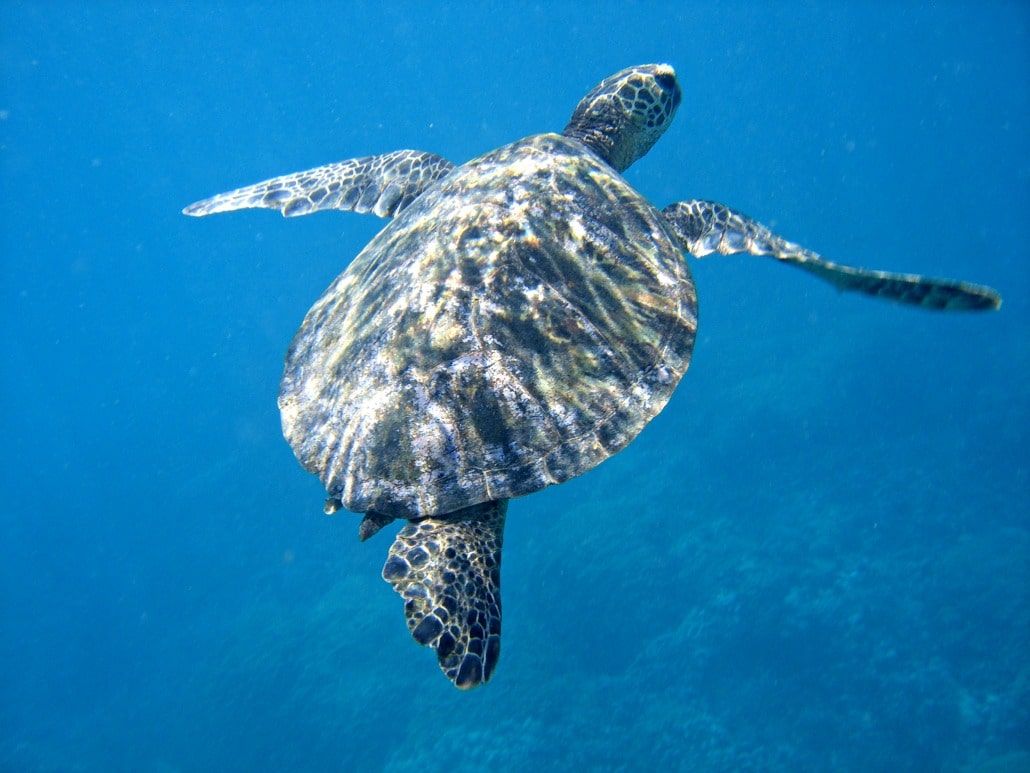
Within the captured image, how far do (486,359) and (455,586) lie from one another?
4.19 ft

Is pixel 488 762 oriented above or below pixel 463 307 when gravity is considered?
below

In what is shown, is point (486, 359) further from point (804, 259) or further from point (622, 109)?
point (622, 109)

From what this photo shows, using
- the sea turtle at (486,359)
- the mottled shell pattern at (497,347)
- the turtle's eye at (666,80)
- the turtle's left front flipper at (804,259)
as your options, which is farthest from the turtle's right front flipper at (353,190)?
the turtle's left front flipper at (804,259)

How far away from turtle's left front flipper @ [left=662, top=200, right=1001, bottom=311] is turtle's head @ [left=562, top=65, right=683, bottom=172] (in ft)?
4.77

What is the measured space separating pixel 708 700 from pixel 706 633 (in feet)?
4.84

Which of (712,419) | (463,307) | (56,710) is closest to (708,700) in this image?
(712,419)

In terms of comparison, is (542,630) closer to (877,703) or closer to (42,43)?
(877,703)

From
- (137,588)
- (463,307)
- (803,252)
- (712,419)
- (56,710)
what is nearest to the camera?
(463,307)

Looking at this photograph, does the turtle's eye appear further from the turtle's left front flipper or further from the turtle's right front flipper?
the turtle's right front flipper

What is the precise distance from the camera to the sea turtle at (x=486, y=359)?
3.20 metres

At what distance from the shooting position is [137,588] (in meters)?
27.1

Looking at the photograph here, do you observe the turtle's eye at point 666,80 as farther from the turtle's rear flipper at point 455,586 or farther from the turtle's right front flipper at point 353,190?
the turtle's rear flipper at point 455,586

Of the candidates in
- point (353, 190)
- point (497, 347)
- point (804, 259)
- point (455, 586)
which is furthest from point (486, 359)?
point (353, 190)

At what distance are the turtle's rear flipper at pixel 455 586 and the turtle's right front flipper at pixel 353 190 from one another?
4377 millimetres
